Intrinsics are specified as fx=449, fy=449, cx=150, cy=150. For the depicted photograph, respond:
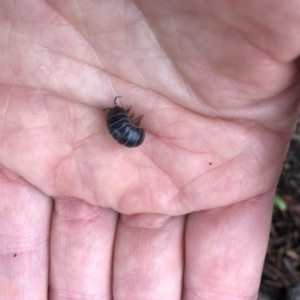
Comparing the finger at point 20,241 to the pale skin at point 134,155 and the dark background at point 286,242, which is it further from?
the dark background at point 286,242

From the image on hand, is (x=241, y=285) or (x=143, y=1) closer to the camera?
(x=143, y=1)

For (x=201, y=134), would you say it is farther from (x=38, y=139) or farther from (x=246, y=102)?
(x=38, y=139)

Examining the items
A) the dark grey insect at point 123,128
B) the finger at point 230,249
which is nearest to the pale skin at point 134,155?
the finger at point 230,249

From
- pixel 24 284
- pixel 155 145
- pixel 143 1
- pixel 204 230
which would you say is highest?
pixel 143 1

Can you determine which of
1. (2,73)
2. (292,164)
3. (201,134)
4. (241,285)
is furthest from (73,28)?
(292,164)

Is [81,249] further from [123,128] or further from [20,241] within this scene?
[123,128]

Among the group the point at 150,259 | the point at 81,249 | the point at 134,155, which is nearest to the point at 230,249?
the point at 150,259
